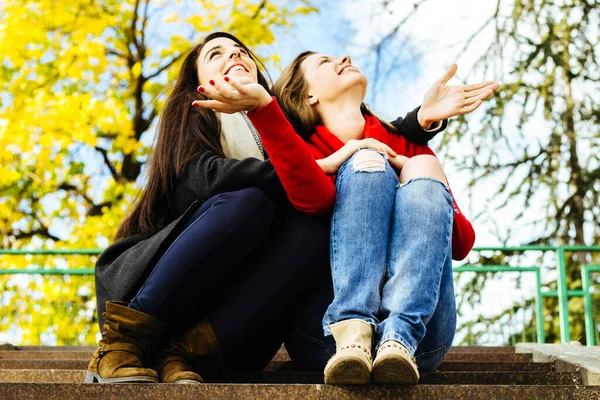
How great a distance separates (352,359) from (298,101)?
1.19 metres

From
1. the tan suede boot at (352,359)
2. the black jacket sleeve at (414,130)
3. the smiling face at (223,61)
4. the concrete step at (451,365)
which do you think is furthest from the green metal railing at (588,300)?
the tan suede boot at (352,359)

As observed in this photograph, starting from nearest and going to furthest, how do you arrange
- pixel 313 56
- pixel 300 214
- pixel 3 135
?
pixel 300 214, pixel 313 56, pixel 3 135

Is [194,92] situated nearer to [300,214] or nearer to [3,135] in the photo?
[300,214]

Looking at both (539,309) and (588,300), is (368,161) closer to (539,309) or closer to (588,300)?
(539,309)

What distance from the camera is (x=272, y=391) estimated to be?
1.58 meters

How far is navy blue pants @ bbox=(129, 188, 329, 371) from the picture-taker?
180 centimetres

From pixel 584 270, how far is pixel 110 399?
4.94 metres

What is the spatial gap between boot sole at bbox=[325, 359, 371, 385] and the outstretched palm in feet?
3.42

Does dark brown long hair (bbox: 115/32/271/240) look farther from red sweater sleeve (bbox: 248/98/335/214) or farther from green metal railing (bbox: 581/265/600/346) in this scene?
green metal railing (bbox: 581/265/600/346)

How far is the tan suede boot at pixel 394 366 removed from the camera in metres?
1.52

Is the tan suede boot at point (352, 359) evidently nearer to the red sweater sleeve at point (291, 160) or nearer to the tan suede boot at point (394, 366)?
the tan suede boot at point (394, 366)

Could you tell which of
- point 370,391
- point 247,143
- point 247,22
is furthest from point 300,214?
point 247,22

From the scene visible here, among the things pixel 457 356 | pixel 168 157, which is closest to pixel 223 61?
pixel 168 157

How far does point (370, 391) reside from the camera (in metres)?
1.54
